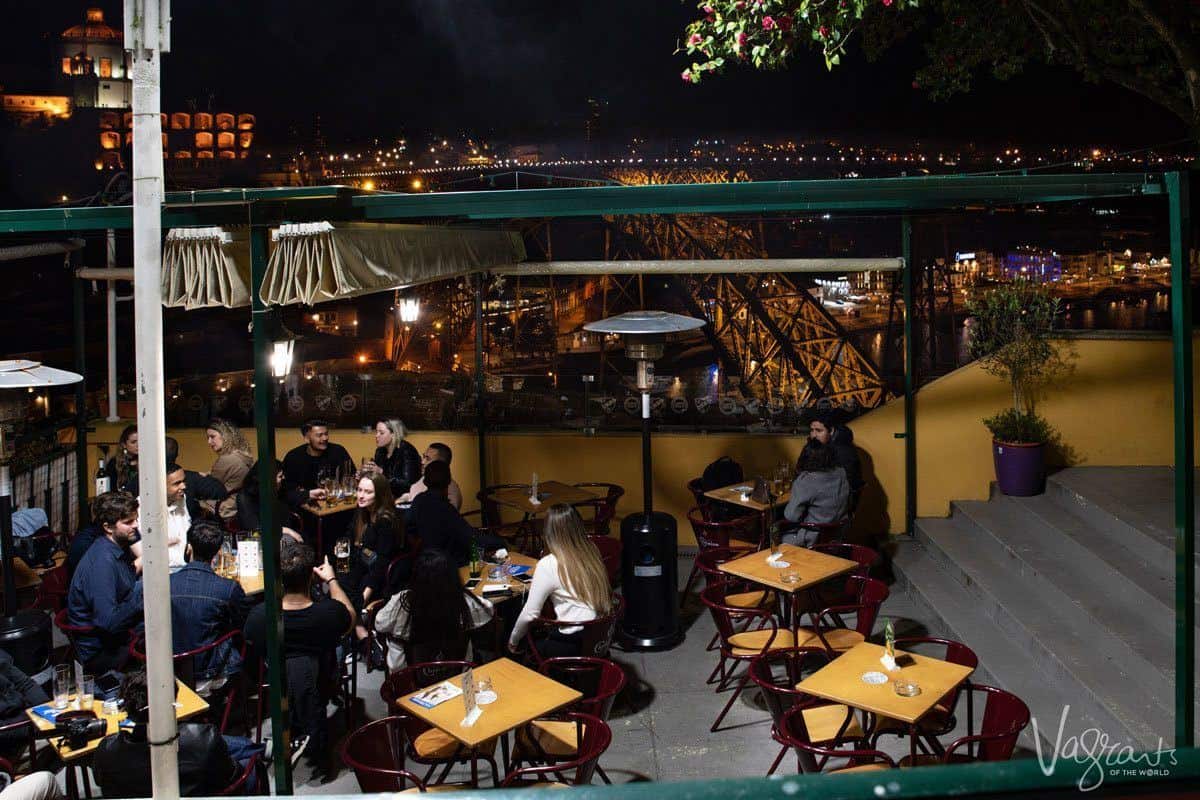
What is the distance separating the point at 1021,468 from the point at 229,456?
6.94 metres

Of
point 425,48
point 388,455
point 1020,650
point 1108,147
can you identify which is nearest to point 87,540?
point 388,455

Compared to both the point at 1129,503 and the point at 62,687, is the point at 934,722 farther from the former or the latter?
the point at 62,687

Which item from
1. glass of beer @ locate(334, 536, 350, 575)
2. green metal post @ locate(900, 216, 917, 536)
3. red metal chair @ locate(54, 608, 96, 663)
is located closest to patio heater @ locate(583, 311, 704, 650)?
glass of beer @ locate(334, 536, 350, 575)

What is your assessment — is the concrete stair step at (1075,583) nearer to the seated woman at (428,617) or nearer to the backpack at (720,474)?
the backpack at (720,474)

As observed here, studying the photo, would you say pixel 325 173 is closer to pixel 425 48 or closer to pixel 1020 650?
pixel 425 48

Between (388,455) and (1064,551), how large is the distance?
5.58 m

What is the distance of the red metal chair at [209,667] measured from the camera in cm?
571

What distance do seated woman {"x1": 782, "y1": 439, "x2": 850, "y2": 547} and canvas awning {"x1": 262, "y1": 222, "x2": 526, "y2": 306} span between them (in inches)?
120

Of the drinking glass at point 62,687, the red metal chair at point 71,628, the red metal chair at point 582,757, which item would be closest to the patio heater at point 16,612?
the red metal chair at point 71,628

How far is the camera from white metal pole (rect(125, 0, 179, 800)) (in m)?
2.39

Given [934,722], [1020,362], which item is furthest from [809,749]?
[1020,362]

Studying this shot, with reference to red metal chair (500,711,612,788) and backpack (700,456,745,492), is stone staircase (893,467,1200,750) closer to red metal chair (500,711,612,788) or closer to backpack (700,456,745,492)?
backpack (700,456,745,492)

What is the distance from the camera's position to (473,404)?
475 inches

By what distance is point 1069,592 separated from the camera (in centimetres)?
720
